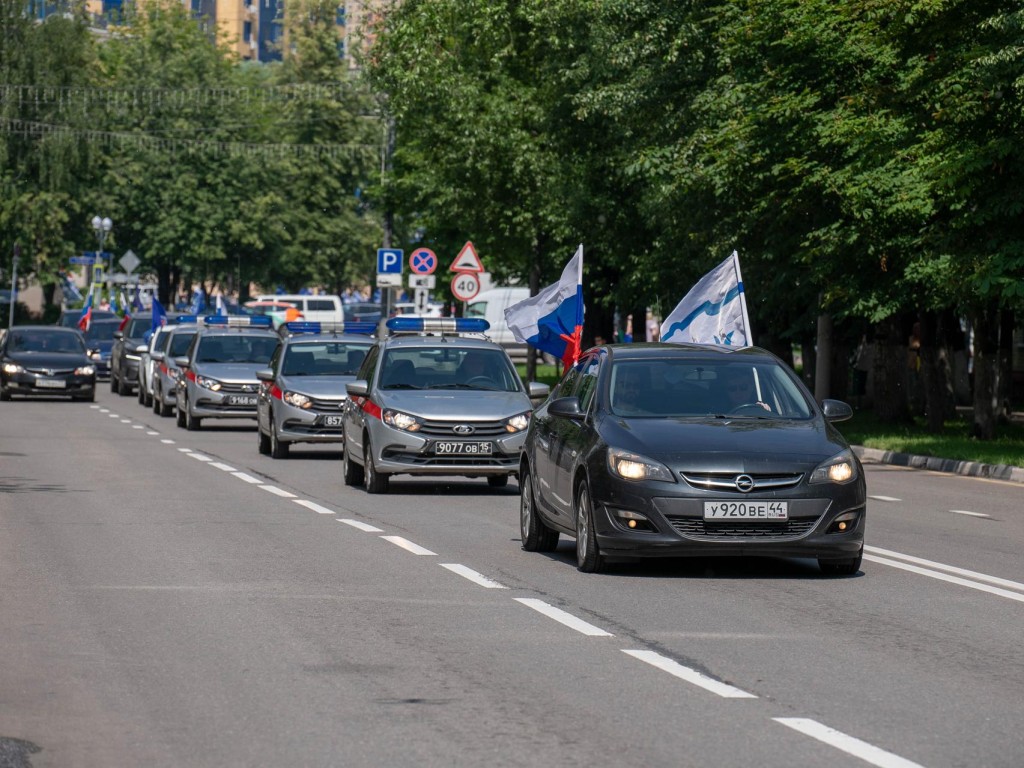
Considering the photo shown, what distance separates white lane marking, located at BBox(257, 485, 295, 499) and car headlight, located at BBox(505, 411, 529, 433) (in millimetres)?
2189

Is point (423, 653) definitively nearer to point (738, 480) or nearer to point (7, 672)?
point (7, 672)

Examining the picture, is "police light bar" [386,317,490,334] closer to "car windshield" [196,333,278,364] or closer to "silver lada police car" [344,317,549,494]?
"silver lada police car" [344,317,549,494]

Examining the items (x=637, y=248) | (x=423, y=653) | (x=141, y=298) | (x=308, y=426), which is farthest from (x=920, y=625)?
(x=141, y=298)

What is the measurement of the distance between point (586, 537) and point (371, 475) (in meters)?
7.66

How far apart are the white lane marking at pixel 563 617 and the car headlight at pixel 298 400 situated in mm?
14705

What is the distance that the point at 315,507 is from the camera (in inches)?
730

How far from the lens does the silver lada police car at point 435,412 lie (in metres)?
20.0

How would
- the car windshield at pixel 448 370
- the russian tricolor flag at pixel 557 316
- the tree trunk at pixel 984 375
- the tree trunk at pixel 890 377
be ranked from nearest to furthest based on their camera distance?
the car windshield at pixel 448 370, the russian tricolor flag at pixel 557 316, the tree trunk at pixel 984 375, the tree trunk at pixel 890 377

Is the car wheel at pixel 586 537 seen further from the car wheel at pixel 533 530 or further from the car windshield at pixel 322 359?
the car windshield at pixel 322 359

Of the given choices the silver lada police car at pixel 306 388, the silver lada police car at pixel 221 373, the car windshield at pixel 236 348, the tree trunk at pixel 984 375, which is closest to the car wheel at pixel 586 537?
the silver lada police car at pixel 306 388

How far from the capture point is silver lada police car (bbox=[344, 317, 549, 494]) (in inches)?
787

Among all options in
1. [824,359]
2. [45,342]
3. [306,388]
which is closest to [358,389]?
[306,388]

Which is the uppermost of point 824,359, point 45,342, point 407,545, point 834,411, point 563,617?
point 834,411

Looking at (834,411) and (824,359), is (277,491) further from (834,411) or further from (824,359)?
(824,359)
